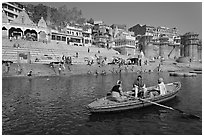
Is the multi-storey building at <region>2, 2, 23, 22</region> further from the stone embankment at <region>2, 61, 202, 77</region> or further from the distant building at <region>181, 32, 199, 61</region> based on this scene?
the distant building at <region>181, 32, 199, 61</region>

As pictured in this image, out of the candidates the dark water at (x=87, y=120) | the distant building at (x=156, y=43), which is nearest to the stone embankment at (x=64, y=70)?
the dark water at (x=87, y=120)

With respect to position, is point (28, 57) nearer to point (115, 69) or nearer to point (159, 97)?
point (115, 69)

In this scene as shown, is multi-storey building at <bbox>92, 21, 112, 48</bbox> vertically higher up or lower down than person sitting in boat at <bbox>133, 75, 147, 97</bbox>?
higher up

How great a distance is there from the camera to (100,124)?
29.1 feet

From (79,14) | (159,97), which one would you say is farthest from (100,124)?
(79,14)

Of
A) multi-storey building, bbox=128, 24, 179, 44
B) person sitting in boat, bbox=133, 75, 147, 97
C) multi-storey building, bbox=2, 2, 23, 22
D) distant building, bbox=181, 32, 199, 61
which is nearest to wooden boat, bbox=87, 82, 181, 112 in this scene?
person sitting in boat, bbox=133, 75, 147, 97

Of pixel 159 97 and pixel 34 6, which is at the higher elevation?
pixel 34 6

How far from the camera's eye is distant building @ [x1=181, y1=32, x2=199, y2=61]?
277 ft

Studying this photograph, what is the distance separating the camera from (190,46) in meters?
85.1

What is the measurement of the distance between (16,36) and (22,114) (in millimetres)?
42520

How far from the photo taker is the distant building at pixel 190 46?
84562 mm

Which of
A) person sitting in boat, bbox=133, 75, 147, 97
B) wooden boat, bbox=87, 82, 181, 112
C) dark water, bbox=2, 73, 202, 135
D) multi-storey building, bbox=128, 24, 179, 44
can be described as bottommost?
dark water, bbox=2, 73, 202, 135

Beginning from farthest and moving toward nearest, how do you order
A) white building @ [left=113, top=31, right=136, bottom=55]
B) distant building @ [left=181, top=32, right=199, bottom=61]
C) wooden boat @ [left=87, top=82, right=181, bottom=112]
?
distant building @ [left=181, top=32, right=199, bottom=61] → white building @ [left=113, top=31, right=136, bottom=55] → wooden boat @ [left=87, top=82, right=181, bottom=112]

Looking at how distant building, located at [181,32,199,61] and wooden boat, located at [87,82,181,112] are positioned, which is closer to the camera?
wooden boat, located at [87,82,181,112]
